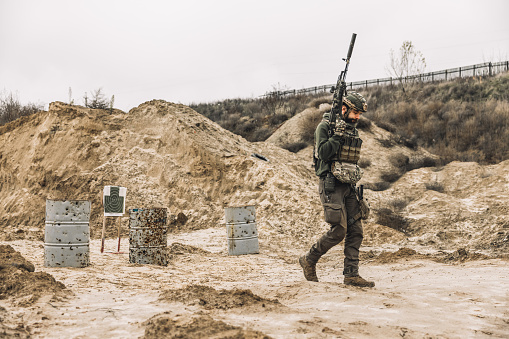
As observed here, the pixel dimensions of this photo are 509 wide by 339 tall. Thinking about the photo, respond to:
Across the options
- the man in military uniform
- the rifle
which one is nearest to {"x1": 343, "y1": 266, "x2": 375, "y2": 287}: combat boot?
the man in military uniform

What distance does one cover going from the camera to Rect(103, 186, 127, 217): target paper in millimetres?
10406

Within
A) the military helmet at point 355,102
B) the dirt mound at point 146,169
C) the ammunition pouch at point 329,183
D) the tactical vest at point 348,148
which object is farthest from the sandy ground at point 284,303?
the dirt mound at point 146,169

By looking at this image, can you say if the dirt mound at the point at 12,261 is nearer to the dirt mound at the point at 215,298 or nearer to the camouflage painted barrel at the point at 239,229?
the dirt mound at the point at 215,298

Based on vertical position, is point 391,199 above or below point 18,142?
below

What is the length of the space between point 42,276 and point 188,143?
10.7 m

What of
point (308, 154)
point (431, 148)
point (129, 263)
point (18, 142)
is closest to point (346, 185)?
point (129, 263)

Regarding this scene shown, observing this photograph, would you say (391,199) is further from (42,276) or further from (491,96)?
(491,96)

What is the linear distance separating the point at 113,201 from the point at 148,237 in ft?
7.22

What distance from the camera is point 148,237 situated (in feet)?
28.6

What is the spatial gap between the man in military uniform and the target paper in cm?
543

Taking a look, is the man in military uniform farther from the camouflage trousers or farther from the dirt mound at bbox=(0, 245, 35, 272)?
the dirt mound at bbox=(0, 245, 35, 272)

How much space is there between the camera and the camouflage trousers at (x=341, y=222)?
19.8 feet

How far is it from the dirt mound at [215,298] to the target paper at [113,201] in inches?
213

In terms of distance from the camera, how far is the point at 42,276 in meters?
5.89
